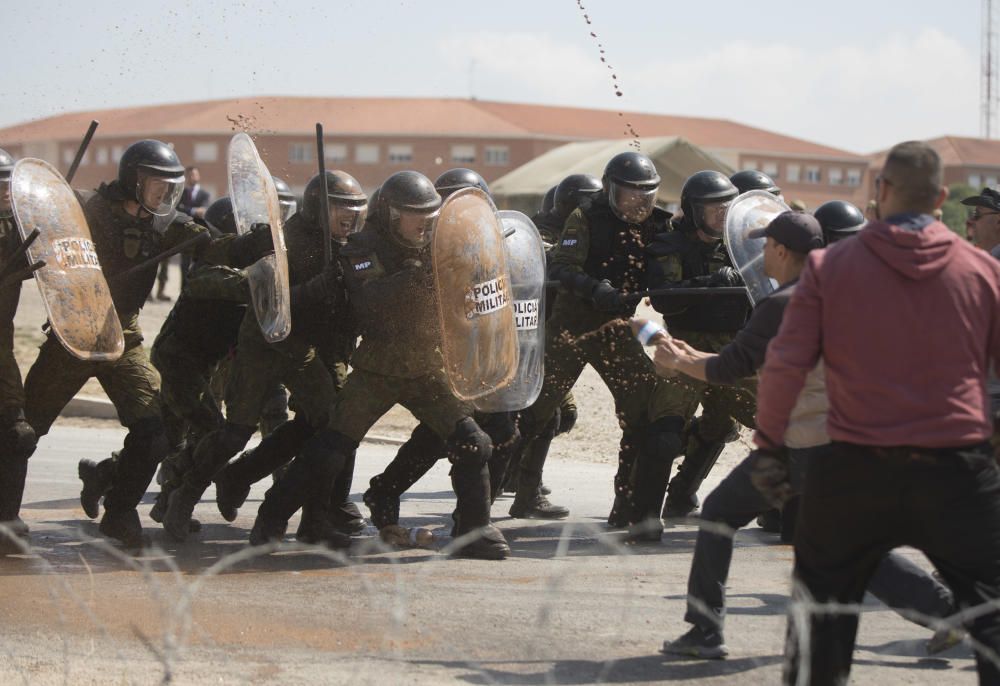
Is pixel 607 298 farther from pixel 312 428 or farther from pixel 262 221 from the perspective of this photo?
pixel 262 221

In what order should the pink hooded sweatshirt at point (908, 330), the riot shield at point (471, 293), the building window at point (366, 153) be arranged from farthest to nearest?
1. the building window at point (366, 153)
2. the riot shield at point (471, 293)
3. the pink hooded sweatshirt at point (908, 330)

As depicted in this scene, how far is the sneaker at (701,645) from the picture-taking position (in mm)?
4727

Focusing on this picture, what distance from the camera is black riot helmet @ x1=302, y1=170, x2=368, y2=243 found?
6.76m

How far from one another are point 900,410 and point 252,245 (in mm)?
3603

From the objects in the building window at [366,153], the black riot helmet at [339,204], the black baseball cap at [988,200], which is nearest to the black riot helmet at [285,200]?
the black riot helmet at [339,204]

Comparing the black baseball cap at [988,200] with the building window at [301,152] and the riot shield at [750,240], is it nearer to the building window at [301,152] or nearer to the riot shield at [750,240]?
the riot shield at [750,240]

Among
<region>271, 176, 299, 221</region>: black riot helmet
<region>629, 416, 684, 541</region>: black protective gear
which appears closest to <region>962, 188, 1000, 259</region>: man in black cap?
<region>629, 416, 684, 541</region>: black protective gear

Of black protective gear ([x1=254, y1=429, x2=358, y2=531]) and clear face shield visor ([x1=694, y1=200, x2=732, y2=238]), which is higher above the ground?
clear face shield visor ([x1=694, y1=200, x2=732, y2=238])

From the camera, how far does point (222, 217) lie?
7.95 m

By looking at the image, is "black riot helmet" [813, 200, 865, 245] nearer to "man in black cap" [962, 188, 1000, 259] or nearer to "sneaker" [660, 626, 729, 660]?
"man in black cap" [962, 188, 1000, 259]

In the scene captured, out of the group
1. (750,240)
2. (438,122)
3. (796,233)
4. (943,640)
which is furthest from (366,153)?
(943,640)

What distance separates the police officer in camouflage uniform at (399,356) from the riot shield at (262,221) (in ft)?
1.03

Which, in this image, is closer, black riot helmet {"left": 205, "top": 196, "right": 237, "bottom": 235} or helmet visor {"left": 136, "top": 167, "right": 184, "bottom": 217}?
helmet visor {"left": 136, "top": 167, "right": 184, "bottom": 217}

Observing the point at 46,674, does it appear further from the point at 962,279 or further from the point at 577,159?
the point at 577,159
